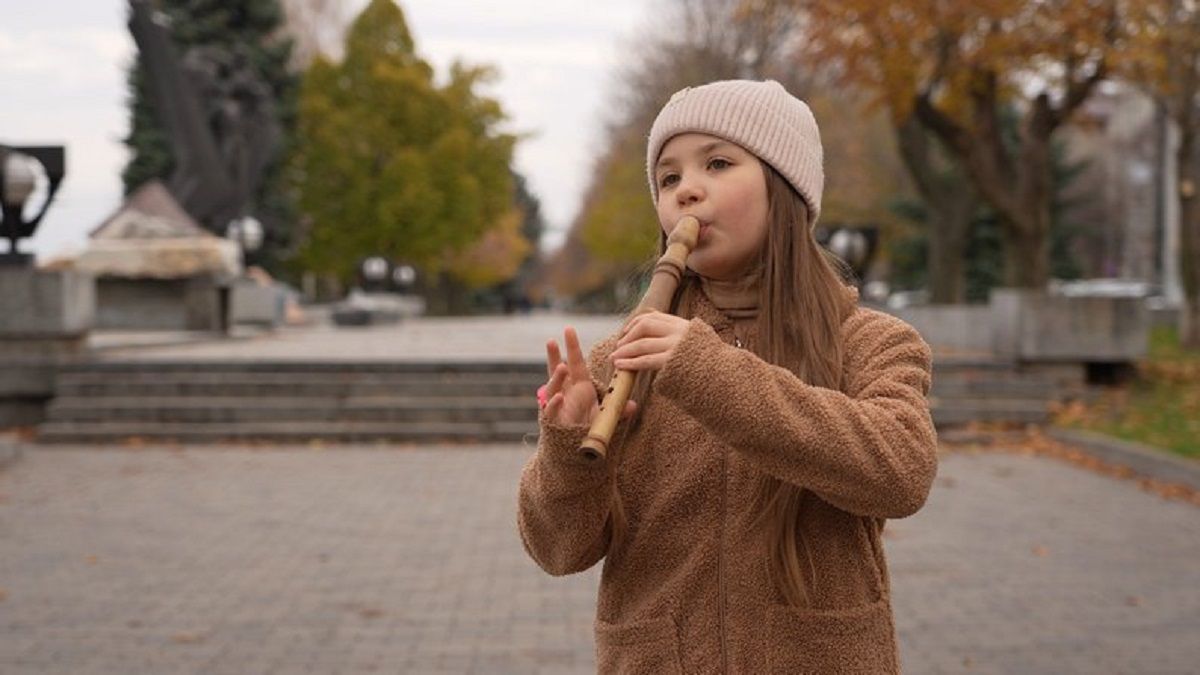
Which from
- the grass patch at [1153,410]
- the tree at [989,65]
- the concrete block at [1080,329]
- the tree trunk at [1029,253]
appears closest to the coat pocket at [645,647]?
the grass patch at [1153,410]

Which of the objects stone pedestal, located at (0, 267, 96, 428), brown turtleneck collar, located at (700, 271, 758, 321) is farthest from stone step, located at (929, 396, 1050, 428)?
brown turtleneck collar, located at (700, 271, 758, 321)

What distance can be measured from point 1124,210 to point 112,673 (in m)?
51.3

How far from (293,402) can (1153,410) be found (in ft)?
27.7

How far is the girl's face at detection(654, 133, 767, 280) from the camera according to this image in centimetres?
180

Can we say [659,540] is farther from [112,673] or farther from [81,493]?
[81,493]

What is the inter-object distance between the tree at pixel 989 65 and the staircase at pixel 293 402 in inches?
234

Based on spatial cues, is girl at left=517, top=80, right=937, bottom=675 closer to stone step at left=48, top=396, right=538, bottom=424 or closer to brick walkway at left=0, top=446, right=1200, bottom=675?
brick walkway at left=0, top=446, right=1200, bottom=675

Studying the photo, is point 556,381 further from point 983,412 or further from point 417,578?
point 983,412

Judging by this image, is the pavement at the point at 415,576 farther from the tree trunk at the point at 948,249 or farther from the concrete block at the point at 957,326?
the tree trunk at the point at 948,249

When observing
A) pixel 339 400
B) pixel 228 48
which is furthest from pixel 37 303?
pixel 228 48

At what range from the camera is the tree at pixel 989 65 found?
14.8 metres

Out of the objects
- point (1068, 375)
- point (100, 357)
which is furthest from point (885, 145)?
point (100, 357)

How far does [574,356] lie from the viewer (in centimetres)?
169

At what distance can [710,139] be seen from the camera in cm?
183
